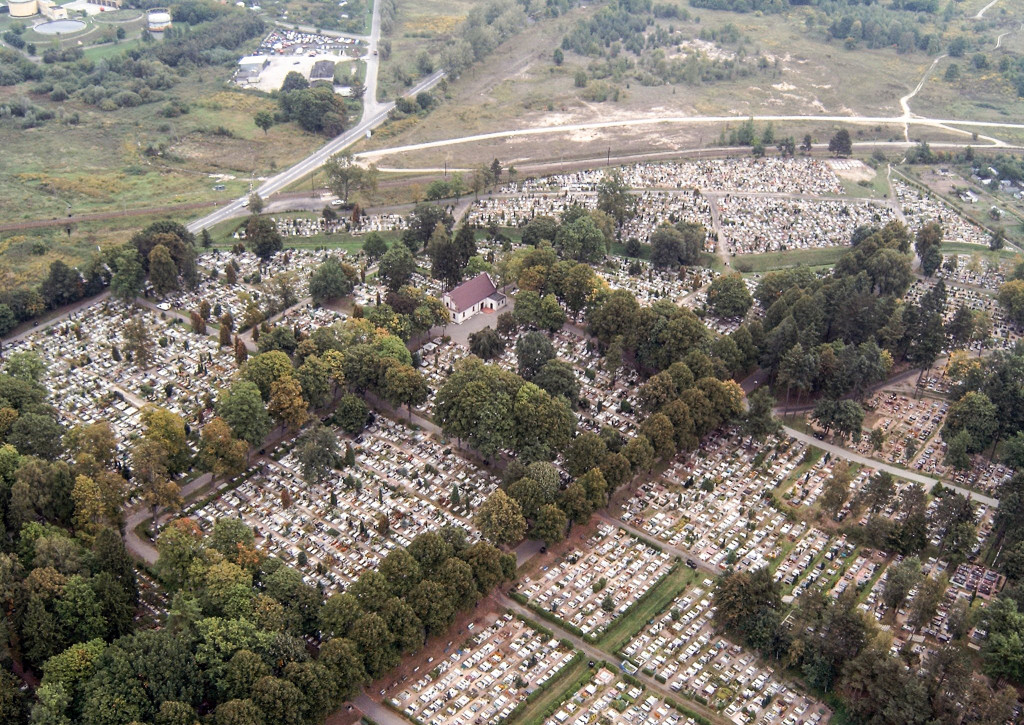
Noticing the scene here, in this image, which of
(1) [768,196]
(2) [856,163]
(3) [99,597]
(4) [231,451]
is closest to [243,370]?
(4) [231,451]

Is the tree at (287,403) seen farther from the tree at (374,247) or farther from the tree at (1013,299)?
the tree at (1013,299)

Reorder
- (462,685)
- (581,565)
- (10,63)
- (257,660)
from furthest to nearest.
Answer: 1. (10,63)
2. (581,565)
3. (462,685)
4. (257,660)

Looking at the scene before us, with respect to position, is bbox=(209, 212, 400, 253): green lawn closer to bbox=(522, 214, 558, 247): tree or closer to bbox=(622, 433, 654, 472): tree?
bbox=(522, 214, 558, 247): tree

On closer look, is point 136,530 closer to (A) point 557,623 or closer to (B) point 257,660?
(B) point 257,660

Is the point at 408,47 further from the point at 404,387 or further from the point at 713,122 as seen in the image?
the point at 404,387

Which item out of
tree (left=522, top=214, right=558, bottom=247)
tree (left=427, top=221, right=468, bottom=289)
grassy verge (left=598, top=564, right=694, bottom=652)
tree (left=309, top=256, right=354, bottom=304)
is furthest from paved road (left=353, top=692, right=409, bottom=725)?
tree (left=522, top=214, right=558, bottom=247)

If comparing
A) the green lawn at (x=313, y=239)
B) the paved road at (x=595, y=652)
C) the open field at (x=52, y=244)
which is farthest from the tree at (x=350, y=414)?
the open field at (x=52, y=244)
